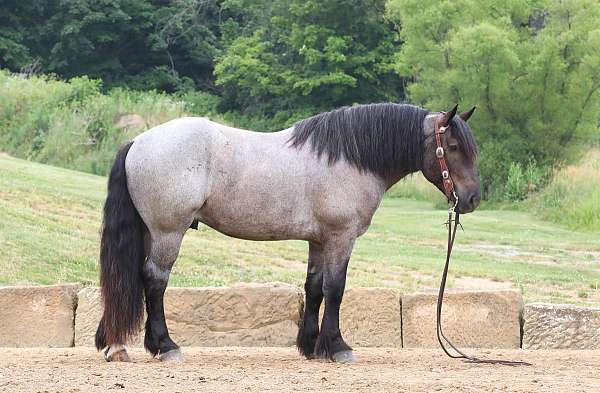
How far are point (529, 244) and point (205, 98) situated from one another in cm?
2812

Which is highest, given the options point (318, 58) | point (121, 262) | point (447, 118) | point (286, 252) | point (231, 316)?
point (447, 118)

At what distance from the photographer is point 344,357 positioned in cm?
→ 798

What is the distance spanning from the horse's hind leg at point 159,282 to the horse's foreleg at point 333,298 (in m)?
1.06

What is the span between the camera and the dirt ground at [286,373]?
656 centimetres

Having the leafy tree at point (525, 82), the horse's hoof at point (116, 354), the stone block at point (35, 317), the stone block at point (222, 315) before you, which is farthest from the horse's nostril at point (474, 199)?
the leafy tree at point (525, 82)

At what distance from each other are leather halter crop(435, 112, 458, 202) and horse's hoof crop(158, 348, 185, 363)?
2.26m

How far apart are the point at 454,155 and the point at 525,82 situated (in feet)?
68.5

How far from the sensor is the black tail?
303 inches

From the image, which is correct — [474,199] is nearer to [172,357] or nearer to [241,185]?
[241,185]

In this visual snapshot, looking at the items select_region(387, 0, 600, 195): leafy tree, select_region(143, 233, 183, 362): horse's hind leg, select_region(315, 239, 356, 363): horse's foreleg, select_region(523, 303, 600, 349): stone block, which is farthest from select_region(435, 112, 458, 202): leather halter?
select_region(387, 0, 600, 195): leafy tree

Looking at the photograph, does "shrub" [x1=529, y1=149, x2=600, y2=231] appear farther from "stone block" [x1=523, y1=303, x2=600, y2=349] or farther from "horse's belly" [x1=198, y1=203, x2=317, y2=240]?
"horse's belly" [x1=198, y1=203, x2=317, y2=240]

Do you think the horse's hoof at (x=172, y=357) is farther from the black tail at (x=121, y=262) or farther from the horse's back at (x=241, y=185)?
the horse's back at (x=241, y=185)

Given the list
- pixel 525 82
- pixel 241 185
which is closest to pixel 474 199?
pixel 241 185

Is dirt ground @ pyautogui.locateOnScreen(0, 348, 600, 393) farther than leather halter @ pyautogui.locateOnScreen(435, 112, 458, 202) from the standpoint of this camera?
No
